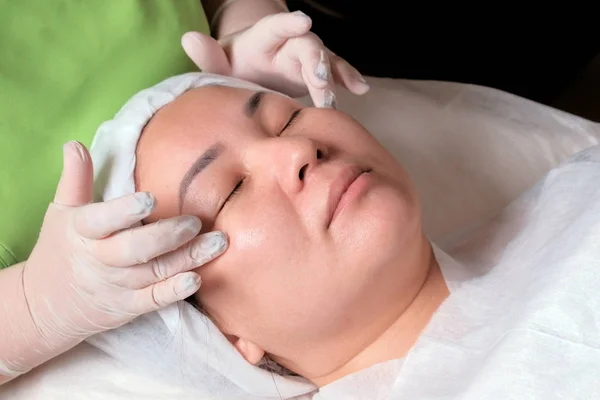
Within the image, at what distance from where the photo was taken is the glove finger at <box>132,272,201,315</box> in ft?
3.02

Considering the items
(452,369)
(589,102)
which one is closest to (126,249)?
(452,369)

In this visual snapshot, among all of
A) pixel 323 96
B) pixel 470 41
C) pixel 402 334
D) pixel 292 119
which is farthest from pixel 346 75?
pixel 470 41

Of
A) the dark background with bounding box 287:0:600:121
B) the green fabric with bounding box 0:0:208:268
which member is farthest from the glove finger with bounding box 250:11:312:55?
the dark background with bounding box 287:0:600:121

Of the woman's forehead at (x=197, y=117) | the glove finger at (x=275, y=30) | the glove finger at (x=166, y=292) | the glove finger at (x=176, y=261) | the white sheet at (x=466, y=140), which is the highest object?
the glove finger at (x=275, y=30)

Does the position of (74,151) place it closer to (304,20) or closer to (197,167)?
(197,167)

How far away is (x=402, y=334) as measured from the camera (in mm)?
1073

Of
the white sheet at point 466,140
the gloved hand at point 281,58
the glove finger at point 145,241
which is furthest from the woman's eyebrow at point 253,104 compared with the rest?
the white sheet at point 466,140

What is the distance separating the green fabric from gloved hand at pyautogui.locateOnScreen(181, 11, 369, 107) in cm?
7

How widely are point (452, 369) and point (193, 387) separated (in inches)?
16.7

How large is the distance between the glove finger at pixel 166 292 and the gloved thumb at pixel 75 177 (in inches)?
5.9

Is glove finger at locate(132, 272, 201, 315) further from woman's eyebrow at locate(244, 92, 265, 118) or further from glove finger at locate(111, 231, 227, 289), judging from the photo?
woman's eyebrow at locate(244, 92, 265, 118)

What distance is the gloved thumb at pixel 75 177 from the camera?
0.94m

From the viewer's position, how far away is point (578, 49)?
173cm

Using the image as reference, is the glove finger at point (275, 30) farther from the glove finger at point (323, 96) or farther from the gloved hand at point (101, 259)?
the gloved hand at point (101, 259)
